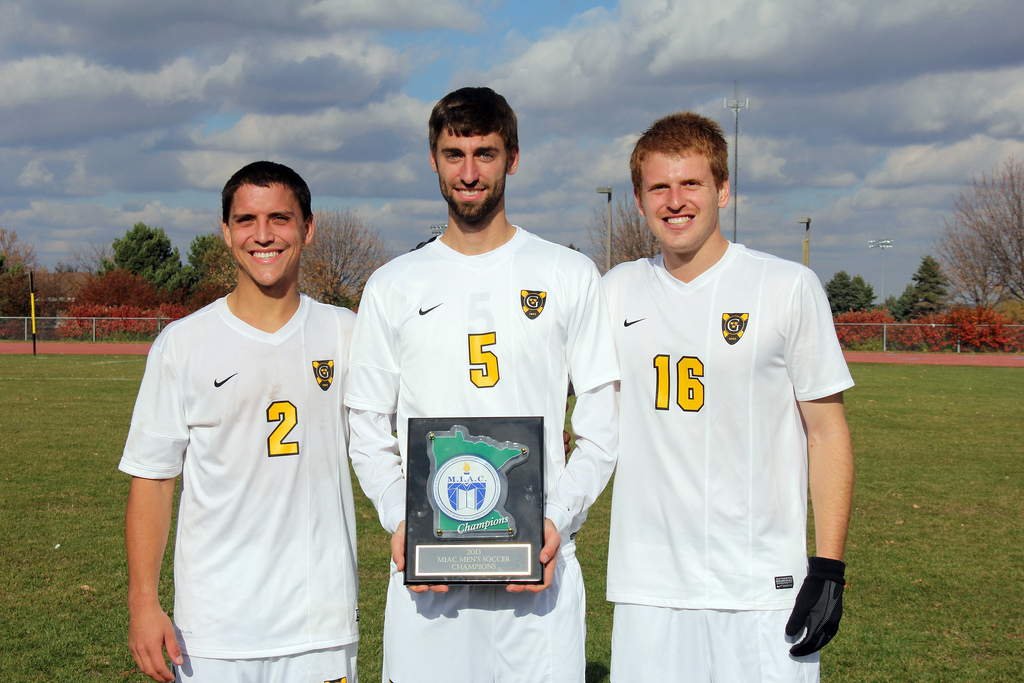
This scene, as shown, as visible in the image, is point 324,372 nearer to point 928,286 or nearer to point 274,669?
point 274,669

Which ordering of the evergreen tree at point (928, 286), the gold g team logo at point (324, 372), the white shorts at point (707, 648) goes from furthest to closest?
the evergreen tree at point (928, 286)
the gold g team logo at point (324, 372)
the white shorts at point (707, 648)

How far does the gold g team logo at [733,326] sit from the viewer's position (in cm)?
294

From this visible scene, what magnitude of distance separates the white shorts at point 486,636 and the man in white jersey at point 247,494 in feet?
0.95

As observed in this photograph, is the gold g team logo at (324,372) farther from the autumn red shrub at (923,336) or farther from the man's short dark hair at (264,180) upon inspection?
the autumn red shrub at (923,336)

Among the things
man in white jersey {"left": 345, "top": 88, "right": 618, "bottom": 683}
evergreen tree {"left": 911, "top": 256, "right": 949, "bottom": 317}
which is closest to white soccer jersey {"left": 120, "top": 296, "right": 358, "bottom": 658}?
man in white jersey {"left": 345, "top": 88, "right": 618, "bottom": 683}

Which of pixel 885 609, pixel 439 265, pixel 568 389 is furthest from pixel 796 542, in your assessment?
pixel 885 609

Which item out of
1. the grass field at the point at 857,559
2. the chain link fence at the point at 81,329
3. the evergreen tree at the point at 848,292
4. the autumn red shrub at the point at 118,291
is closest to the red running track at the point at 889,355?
the chain link fence at the point at 81,329

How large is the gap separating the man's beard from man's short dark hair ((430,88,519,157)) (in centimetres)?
15

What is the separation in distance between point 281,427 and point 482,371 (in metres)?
0.74

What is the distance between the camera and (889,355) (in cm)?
A: 3672

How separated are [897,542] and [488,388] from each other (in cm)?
636

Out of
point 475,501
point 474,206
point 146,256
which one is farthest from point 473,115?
point 146,256

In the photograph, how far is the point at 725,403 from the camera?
9.61 feet

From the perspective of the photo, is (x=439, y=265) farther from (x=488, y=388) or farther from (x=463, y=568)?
(x=463, y=568)
